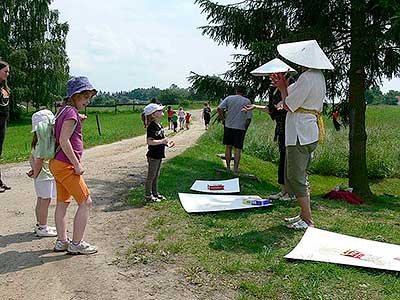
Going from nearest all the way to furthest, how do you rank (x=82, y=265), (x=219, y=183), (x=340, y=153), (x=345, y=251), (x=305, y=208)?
(x=82, y=265) < (x=345, y=251) < (x=305, y=208) < (x=219, y=183) < (x=340, y=153)

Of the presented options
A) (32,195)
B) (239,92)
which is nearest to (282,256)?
(32,195)

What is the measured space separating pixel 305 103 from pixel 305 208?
4.06ft

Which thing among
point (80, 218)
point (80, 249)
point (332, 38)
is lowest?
point (80, 249)

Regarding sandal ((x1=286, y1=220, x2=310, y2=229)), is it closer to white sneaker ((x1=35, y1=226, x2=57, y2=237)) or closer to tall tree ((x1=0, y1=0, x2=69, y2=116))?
white sneaker ((x1=35, y1=226, x2=57, y2=237))

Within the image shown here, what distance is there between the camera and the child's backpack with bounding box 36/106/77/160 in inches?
192

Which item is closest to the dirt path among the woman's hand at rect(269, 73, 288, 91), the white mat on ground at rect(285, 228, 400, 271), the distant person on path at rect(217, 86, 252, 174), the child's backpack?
the child's backpack

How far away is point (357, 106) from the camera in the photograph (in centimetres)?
1088

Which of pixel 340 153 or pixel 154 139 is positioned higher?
pixel 154 139

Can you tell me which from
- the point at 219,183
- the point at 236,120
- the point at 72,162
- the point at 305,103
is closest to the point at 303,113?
the point at 305,103

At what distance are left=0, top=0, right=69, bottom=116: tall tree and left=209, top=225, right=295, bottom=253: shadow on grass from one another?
37.7 m

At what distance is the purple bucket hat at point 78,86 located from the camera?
4.73m

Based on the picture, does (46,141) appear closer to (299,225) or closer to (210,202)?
(210,202)

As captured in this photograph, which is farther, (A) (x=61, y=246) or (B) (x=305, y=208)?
(B) (x=305, y=208)

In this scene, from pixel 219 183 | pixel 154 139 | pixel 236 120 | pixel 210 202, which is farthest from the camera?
pixel 236 120
